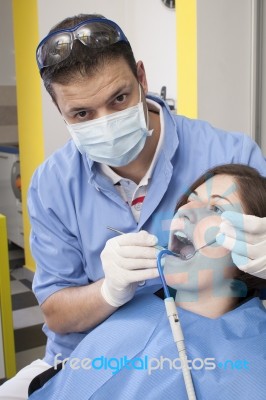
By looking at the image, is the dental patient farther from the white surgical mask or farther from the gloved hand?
the white surgical mask

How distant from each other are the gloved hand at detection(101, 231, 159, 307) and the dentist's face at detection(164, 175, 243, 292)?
5 cm

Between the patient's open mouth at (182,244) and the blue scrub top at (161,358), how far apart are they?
0.13 metres

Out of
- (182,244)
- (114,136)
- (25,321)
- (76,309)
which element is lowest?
(25,321)

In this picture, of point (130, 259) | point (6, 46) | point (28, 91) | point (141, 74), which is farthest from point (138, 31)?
point (130, 259)

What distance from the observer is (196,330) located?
1.02 metres

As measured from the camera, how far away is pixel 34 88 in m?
3.32

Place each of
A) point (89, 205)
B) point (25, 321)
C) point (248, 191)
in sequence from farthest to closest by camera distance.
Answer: point (25, 321)
point (89, 205)
point (248, 191)

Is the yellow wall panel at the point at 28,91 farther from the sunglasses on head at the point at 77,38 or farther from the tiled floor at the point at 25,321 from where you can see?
the sunglasses on head at the point at 77,38

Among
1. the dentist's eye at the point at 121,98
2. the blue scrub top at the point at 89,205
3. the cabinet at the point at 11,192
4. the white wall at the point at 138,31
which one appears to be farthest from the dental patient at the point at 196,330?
the cabinet at the point at 11,192

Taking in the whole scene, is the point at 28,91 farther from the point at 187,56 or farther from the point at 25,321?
the point at 25,321

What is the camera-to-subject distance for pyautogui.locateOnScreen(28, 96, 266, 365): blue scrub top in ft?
4.14

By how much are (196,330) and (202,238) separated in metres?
Answer: 0.20

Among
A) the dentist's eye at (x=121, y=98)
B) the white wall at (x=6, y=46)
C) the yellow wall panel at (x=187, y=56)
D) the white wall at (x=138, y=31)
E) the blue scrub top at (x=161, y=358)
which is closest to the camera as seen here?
the blue scrub top at (x=161, y=358)

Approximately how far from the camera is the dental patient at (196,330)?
936mm
